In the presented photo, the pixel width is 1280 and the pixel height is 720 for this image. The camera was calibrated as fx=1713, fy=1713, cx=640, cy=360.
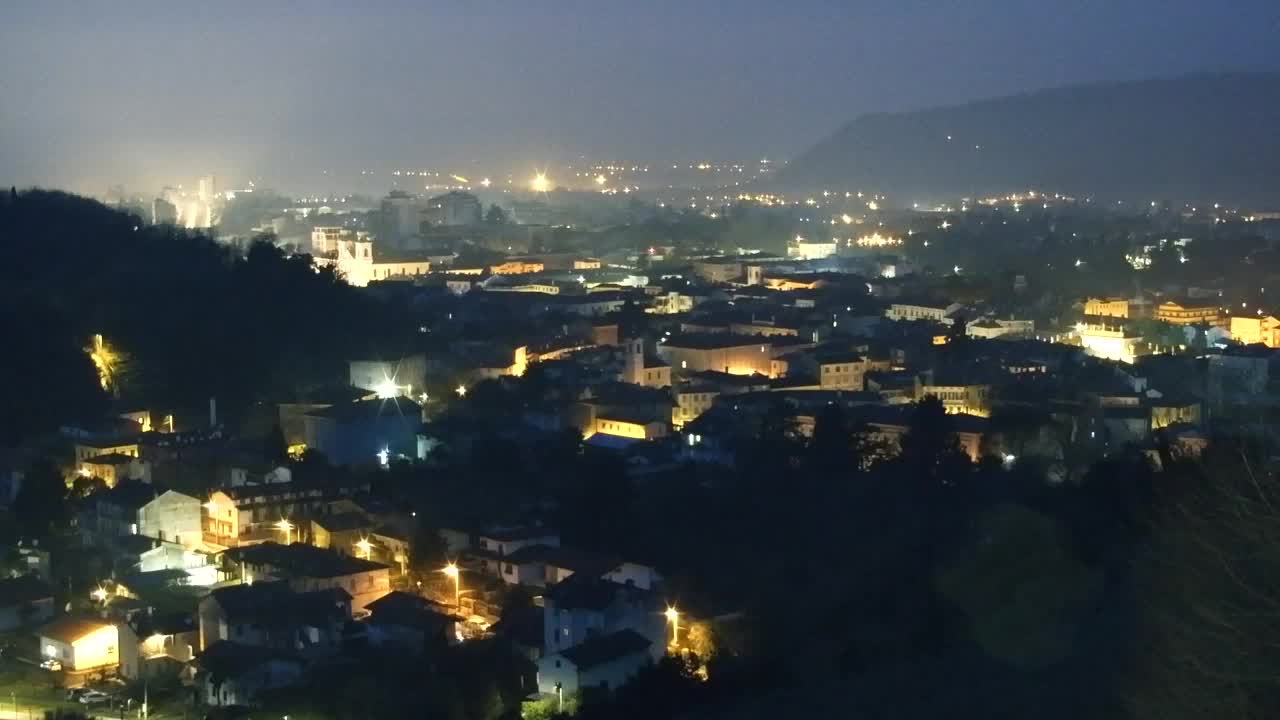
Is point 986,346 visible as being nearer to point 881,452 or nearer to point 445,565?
point 881,452

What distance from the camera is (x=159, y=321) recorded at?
1224 centimetres

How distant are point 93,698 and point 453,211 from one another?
2486 centimetres

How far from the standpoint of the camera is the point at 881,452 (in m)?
9.55

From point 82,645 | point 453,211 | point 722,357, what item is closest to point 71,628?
point 82,645

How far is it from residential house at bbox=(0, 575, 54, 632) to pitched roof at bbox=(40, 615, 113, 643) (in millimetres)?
328

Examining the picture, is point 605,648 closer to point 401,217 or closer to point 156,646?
point 156,646

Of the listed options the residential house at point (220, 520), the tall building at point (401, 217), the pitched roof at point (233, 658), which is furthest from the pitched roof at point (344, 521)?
the tall building at point (401, 217)

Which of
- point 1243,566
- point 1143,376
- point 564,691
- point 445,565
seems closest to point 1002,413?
point 1143,376

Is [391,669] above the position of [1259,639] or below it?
below

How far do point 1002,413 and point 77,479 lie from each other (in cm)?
544

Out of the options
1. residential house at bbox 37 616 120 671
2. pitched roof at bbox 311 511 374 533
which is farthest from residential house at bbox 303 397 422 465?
residential house at bbox 37 616 120 671

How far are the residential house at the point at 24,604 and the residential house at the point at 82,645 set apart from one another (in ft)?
1.37

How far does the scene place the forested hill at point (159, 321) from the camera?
11102mm

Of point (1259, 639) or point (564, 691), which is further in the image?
point (564, 691)
